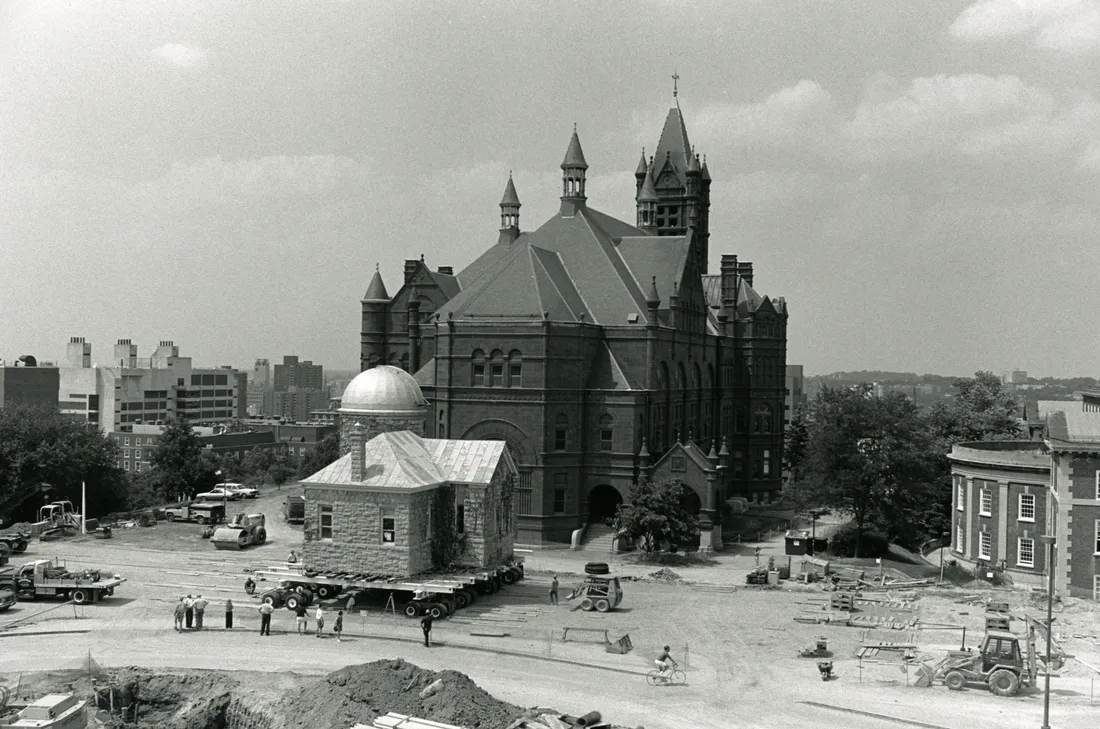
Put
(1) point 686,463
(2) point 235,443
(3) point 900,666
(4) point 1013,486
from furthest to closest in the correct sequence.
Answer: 1. (2) point 235,443
2. (1) point 686,463
3. (4) point 1013,486
4. (3) point 900,666

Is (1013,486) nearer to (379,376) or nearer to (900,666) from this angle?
(900,666)

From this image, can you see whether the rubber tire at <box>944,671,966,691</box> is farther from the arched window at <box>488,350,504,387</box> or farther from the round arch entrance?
the arched window at <box>488,350,504,387</box>

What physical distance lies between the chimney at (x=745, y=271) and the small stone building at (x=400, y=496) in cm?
4903

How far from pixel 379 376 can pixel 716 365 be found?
1634 inches

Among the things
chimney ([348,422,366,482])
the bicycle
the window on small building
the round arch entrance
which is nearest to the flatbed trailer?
chimney ([348,422,366,482])

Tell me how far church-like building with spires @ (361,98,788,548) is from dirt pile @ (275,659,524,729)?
3267 centimetres

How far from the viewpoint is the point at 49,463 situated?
234 ft

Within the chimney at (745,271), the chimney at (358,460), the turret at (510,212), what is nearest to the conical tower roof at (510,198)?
the turret at (510,212)

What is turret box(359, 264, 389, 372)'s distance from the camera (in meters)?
79.3

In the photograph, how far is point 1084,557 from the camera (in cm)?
4928

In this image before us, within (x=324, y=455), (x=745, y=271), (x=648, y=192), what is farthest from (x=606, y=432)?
(x=745, y=271)

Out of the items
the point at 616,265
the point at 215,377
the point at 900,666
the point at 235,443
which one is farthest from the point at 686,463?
the point at 215,377

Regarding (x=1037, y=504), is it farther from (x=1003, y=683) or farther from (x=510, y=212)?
(x=510, y=212)

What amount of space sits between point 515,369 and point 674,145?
123 ft
